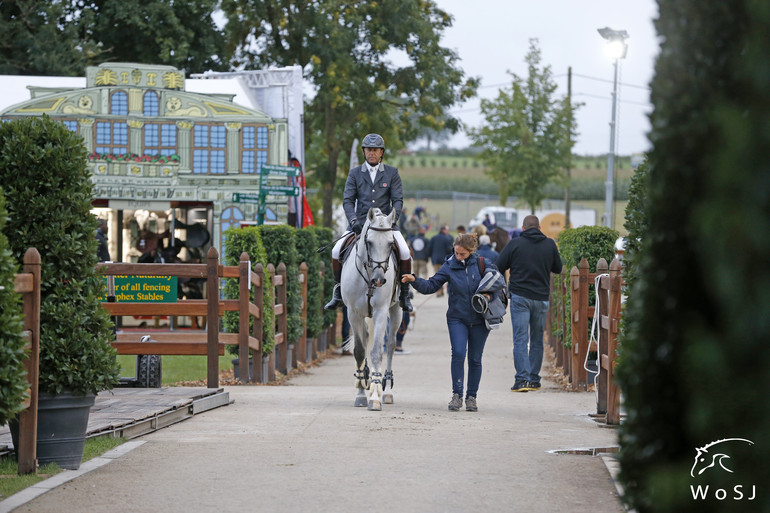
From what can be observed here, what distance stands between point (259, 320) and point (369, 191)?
350 centimetres

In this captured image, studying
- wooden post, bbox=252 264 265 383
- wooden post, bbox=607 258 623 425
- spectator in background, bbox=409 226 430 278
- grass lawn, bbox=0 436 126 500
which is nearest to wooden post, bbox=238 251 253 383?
wooden post, bbox=252 264 265 383

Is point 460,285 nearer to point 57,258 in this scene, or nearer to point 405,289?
point 405,289

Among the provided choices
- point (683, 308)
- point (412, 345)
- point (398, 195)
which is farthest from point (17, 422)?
point (412, 345)

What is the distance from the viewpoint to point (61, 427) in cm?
753

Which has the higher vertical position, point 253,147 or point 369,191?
point 253,147

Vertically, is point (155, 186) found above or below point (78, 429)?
above

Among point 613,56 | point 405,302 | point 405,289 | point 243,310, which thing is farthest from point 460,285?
point 613,56

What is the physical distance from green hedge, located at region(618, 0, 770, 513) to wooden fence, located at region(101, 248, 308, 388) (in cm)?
970

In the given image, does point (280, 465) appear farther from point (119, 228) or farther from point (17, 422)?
point (119, 228)

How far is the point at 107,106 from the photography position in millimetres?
27922

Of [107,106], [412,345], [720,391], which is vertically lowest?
[412,345]

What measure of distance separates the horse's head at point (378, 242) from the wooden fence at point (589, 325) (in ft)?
7.42

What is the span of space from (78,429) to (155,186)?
20619 millimetres

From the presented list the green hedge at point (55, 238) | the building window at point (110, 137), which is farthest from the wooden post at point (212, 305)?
the building window at point (110, 137)
